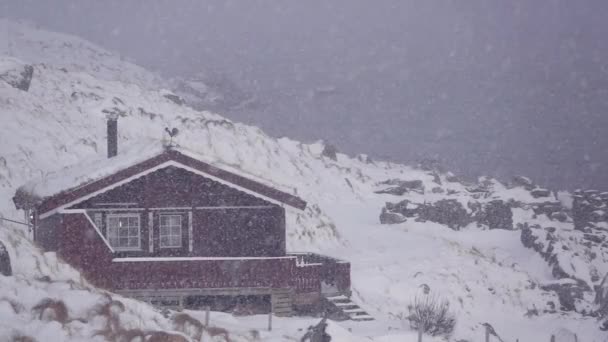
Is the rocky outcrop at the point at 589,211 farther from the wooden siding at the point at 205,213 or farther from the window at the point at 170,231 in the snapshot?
the window at the point at 170,231

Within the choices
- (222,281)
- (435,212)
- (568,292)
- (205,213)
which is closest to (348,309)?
(222,281)

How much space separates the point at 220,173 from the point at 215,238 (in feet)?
6.74

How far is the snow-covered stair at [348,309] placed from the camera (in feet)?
66.3

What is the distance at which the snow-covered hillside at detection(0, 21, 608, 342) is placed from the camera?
11.4m

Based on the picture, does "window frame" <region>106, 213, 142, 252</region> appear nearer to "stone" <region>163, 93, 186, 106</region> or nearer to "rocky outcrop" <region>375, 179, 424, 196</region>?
"rocky outcrop" <region>375, 179, 424, 196</region>

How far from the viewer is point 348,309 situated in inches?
814

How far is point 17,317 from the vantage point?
859 centimetres

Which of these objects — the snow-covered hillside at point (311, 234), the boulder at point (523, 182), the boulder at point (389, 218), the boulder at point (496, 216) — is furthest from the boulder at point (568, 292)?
the boulder at point (523, 182)

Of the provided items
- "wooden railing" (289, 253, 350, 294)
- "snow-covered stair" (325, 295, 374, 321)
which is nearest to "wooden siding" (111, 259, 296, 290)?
"wooden railing" (289, 253, 350, 294)

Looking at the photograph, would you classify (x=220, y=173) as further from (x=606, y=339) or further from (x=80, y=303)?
(x=606, y=339)

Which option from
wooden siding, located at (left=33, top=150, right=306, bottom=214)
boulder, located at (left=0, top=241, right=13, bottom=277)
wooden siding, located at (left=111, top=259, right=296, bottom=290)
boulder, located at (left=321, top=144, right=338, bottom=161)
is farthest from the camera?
boulder, located at (left=321, top=144, right=338, bottom=161)

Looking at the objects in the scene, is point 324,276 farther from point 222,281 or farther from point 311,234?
point 311,234

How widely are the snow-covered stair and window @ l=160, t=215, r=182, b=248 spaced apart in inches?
202

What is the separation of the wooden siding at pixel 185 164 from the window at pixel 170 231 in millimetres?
1712
